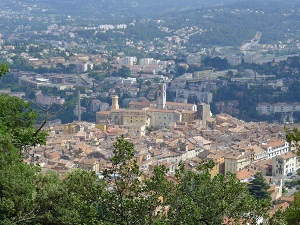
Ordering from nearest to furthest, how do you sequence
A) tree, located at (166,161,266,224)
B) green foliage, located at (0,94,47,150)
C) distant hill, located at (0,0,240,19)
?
1. tree, located at (166,161,266,224)
2. green foliage, located at (0,94,47,150)
3. distant hill, located at (0,0,240,19)

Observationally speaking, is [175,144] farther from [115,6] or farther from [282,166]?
[115,6]

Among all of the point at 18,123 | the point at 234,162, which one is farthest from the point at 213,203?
the point at 234,162

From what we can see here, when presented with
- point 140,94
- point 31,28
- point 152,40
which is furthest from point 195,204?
point 31,28

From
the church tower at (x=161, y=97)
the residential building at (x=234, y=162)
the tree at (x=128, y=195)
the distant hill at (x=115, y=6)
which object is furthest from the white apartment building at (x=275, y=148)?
the distant hill at (x=115, y=6)

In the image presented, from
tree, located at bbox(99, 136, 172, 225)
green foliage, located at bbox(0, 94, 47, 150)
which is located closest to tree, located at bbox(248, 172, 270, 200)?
green foliage, located at bbox(0, 94, 47, 150)

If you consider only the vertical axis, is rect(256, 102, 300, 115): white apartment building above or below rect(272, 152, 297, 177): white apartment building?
below

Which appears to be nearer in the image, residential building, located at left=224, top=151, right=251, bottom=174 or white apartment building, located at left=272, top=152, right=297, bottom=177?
white apartment building, located at left=272, top=152, right=297, bottom=177

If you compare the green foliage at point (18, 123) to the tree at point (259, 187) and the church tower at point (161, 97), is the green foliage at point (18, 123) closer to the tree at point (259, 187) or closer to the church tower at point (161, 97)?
the tree at point (259, 187)

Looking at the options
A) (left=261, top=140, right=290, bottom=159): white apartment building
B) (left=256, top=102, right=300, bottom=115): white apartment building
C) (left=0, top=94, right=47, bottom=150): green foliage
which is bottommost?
(left=256, top=102, right=300, bottom=115): white apartment building

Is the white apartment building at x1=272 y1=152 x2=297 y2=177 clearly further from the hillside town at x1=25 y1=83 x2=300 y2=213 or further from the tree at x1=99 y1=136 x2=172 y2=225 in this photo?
the tree at x1=99 y1=136 x2=172 y2=225
